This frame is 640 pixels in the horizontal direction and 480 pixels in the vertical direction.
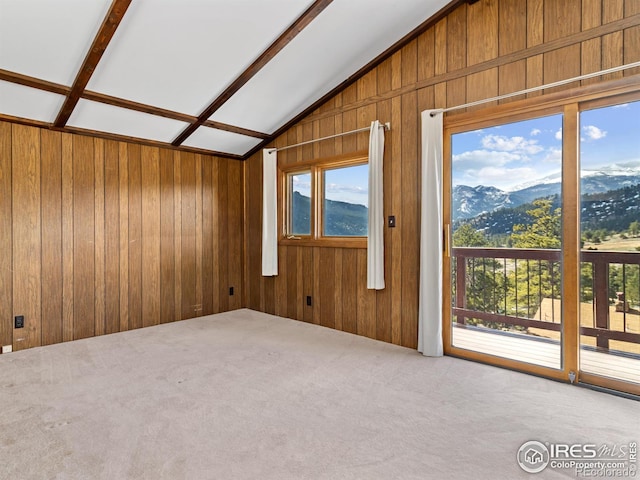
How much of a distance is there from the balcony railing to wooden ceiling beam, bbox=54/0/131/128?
311 cm

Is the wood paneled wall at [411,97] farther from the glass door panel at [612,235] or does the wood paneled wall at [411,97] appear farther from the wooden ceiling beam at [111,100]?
the wooden ceiling beam at [111,100]

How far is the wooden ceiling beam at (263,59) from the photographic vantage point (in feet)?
8.82

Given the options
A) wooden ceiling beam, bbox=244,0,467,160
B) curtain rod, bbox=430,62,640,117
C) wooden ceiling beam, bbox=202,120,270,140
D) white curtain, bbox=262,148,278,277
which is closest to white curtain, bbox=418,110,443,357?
curtain rod, bbox=430,62,640,117

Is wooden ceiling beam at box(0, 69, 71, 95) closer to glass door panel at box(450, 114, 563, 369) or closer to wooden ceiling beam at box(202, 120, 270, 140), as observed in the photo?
wooden ceiling beam at box(202, 120, 270, 140)

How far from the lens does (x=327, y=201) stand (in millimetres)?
4191

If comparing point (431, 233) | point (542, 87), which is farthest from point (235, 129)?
point (542, 87)

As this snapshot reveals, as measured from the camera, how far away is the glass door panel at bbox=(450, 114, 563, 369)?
2766 mm

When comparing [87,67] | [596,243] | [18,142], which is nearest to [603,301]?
[596,243]

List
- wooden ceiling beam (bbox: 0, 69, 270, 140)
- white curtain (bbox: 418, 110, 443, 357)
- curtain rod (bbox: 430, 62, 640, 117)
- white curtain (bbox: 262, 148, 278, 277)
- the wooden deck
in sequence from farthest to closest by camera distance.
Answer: white curtain (bbox: 262, 148, 278, 277), white curtain (bbox: 418, 110, 443, 357), wooden ceiling beam (bbox: 0, 69, 270, 140), the wooden deck, curtain rod (bbox: 430, 62, 640, 117)

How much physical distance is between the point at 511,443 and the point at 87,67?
3662mm

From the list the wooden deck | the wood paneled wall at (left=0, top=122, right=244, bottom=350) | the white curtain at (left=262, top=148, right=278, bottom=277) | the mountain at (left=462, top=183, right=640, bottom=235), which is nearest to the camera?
the mountain at (left=462, top=183, right=640, bottom=235)

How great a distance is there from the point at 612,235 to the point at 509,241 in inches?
27.4

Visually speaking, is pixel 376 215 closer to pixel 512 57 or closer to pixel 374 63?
pixel 374 63

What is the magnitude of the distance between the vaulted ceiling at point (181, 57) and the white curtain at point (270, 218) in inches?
26.7
